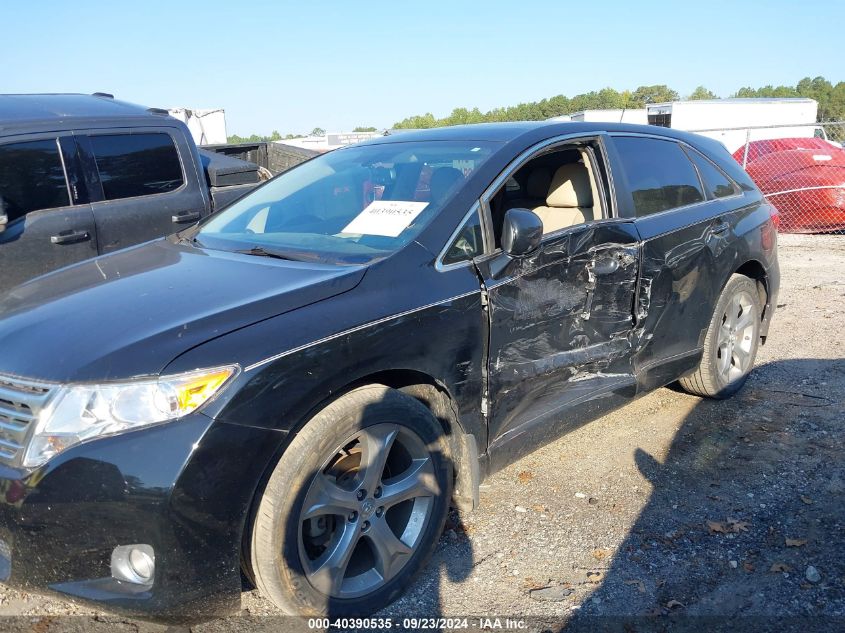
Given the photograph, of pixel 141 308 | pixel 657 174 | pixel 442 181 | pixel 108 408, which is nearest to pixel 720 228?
pixel 657 174

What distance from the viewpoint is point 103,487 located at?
2072 mm

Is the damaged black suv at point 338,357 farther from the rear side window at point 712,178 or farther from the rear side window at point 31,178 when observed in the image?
the rear side window at point 31,178

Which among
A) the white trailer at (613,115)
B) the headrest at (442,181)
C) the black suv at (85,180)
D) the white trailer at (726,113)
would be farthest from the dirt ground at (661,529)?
the white trailer at (726,113)

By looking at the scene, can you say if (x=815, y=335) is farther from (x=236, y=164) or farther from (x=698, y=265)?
(x=236, y=164)

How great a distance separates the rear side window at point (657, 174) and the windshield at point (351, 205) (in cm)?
101

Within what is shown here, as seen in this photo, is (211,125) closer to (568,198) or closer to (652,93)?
(568,198)

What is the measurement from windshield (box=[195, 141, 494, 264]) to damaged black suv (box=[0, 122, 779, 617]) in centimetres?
2

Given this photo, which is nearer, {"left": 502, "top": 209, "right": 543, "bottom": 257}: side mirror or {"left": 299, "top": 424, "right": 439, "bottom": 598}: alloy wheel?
{"left": 299, "top": 424, "right": 439, "bottom": 598}: alloy wheel

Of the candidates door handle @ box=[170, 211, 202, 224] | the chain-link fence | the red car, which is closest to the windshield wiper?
door handle @ box=[170, 211, 202, 224]

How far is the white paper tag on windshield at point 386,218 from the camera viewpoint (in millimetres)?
3049

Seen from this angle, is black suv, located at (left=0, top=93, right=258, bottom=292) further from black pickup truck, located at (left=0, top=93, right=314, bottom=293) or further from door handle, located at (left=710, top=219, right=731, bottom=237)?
door handle, located at (left=710, top=219, right=731, bottom=237)

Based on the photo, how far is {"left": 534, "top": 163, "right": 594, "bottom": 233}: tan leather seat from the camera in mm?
3840

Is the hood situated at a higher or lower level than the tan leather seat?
lower

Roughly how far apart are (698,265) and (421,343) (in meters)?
2.21
